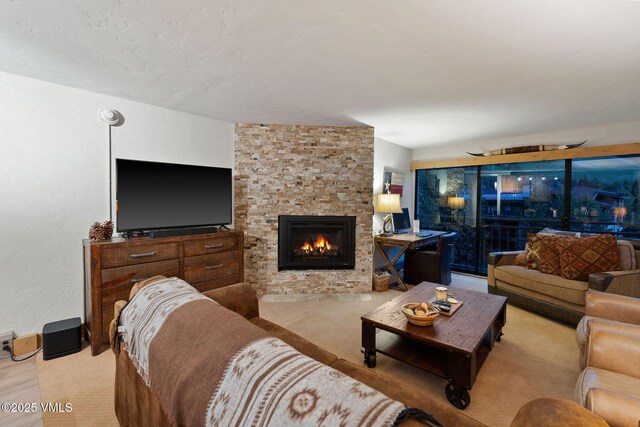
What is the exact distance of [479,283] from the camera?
4.54m

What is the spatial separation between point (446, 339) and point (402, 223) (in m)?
3.21

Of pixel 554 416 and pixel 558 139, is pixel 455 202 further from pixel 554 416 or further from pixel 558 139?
pixel 554 416

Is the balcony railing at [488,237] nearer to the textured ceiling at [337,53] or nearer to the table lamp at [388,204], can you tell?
the table lamp at [388,204]

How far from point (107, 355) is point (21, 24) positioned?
2.39 meters

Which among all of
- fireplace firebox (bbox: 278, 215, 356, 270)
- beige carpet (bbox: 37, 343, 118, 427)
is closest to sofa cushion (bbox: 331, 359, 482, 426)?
beige carpet (bbox: 37, 343, 118, 427)

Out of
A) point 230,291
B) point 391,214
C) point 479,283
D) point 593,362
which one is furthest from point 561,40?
point 479,283

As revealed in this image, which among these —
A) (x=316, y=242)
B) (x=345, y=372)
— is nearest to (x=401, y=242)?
(x=316, y=242)

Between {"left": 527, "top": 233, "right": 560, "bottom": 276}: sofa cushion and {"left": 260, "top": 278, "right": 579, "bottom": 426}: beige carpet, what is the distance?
57 centimetres

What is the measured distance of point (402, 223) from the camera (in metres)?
4.93

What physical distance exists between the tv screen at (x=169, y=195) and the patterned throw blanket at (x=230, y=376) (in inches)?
72.3

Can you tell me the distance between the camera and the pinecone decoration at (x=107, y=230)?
256cm

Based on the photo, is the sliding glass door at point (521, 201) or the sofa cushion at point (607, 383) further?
the sliding glass door at point (521, 201)

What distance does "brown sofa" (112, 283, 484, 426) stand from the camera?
893 mm

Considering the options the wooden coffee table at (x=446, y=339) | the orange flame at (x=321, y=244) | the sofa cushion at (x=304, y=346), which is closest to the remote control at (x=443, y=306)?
the wooden coffee table at (x=446, y=339)
